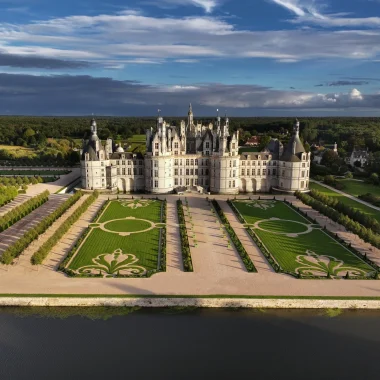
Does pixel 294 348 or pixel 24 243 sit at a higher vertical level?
pixel 24 243

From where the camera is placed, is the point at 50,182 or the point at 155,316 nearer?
the point at 155,316

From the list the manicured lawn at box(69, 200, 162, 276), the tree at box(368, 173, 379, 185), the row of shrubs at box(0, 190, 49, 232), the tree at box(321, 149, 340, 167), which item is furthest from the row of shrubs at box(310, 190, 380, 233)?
the row of shrubs at box(0, 190, 49, 232)

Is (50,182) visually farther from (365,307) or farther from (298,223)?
(365,307)

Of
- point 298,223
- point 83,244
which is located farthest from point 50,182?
point 298,223

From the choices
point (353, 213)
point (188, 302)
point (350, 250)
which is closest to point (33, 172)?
point (353, 213)

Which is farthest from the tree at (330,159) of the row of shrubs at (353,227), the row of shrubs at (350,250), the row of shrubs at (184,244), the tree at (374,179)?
the row of shrubs at (184,244)

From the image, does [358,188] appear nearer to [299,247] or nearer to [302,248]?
[299,247]

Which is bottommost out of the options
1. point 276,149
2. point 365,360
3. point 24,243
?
point 365,360
